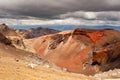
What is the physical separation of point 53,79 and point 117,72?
55086 millimetres

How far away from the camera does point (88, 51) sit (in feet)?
490

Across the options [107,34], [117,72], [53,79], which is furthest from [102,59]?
[53,79]

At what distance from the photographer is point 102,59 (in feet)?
429

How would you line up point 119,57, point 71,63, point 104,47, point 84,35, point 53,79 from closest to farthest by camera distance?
point 53,79, point 119,57, point 104,47, point 71,63, point 84,35

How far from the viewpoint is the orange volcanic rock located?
423ft

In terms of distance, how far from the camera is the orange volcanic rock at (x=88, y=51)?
129m

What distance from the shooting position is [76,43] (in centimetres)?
16900

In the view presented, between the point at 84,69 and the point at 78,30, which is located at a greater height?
the point at 78,30

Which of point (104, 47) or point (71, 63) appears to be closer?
point (104, 47)

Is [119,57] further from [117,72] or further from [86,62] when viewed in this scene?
[117,72]

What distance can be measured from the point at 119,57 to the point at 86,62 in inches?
847

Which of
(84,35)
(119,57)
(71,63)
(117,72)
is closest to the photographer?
(117,72)

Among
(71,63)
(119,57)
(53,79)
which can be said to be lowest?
(71,63)

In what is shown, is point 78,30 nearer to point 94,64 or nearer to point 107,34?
point 107,34
